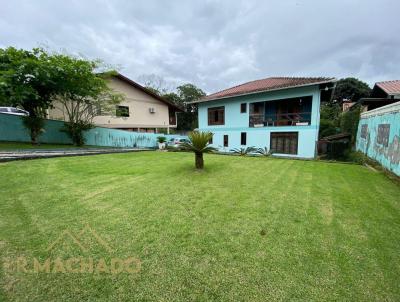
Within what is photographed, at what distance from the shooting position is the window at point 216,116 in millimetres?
19469

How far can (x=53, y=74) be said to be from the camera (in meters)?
10.6

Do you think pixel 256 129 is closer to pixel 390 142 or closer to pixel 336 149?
pixel 336 149

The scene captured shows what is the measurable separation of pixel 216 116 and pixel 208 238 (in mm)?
18050

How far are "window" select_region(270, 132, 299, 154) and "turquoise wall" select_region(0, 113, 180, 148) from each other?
11.0m

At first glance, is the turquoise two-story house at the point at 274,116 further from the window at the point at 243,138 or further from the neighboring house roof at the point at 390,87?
the neighboring house roof at the point at 390,87

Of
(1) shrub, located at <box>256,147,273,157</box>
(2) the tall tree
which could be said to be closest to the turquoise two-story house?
(1) shrub, located at <box>256,147,273,157</box>

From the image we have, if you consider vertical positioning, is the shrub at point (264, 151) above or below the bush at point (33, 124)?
below

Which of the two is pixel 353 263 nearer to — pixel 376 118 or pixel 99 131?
pixel 376 118

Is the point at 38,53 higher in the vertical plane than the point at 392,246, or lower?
higher

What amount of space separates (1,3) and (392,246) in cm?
1706

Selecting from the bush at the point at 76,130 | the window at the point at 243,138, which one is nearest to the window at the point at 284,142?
the window at the point at 243,138

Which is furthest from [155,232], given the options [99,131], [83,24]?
[99,131]

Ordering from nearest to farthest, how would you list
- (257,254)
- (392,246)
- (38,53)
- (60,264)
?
(60,264), (257,254), (392,246), (38,53)

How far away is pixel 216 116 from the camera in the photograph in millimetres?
20188
